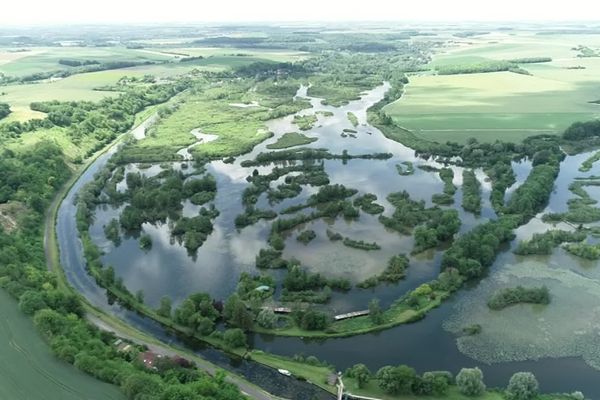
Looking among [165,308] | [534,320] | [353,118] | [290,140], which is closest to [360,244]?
[534,320]

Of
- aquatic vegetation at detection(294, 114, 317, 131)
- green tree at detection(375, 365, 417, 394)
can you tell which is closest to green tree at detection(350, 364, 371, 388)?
green tree at detection(375, 365, 417, 394)

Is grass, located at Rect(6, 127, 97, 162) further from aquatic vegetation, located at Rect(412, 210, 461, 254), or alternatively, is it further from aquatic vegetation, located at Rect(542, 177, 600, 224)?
aquatic vegetation, located at Rect(542, 177, 600, 224)

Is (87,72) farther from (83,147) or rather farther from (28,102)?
(83,147)

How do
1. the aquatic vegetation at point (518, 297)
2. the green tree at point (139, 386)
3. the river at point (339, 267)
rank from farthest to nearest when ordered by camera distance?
the aquatic vegetation at point (518, 297) → the river at point (339, 267) → the green tree at point (139, 386)

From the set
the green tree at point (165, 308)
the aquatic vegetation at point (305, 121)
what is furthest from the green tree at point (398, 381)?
the aquatic vegetation at point (305, 121)

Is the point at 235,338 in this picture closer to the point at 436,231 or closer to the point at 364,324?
the point at 364,324

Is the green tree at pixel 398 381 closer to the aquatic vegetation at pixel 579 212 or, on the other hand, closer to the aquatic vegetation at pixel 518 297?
the aquatic vegetation at pixel 518 297

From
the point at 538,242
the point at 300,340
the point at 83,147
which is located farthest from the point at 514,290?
the point at 83,147
